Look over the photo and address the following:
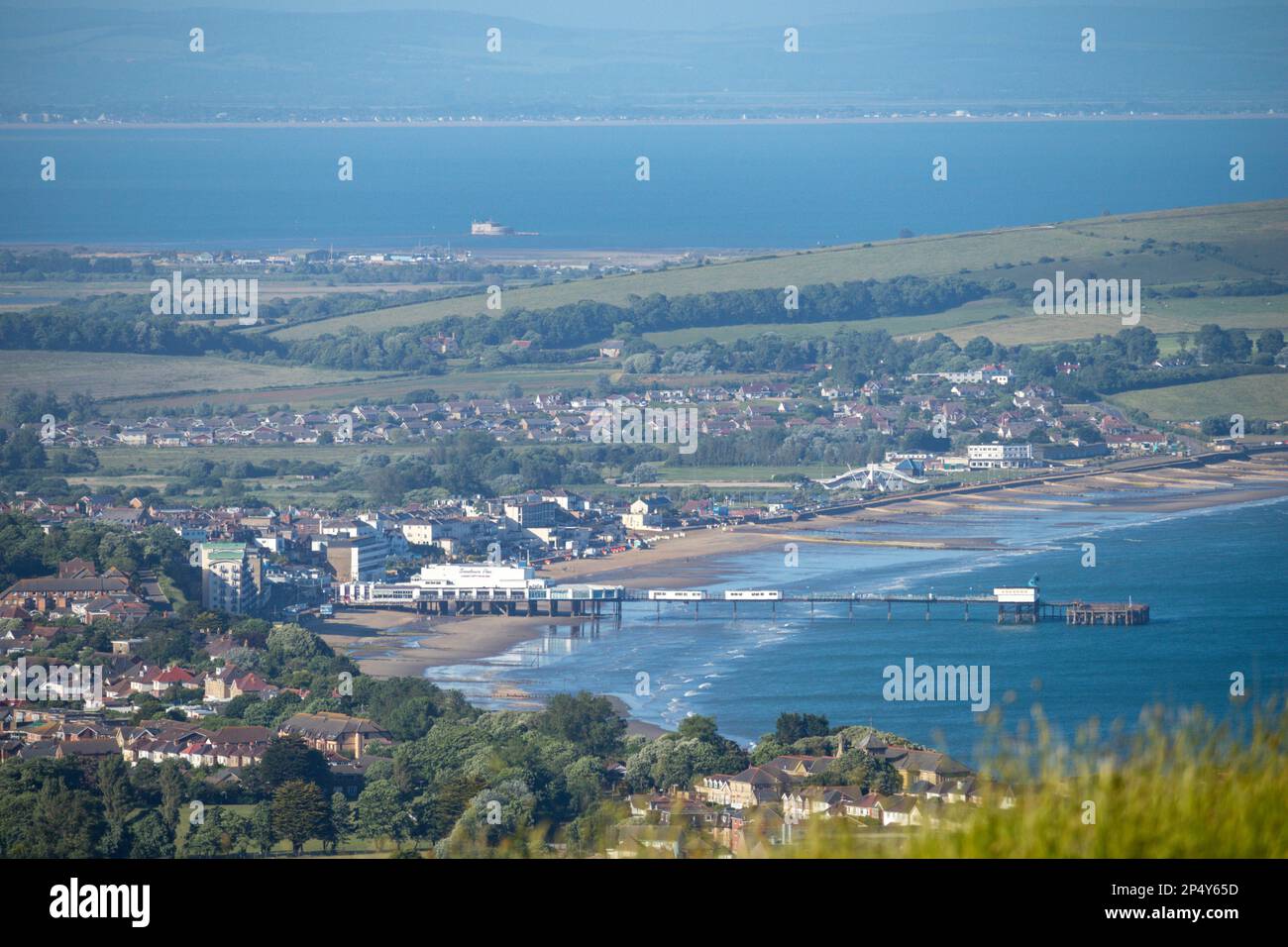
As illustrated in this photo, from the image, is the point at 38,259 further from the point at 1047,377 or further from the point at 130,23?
the point at 130,23

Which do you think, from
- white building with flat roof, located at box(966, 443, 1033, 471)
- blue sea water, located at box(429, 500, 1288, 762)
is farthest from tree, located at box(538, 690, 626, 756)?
white building with flat roof, located at box(966, 443, 1033, 471)

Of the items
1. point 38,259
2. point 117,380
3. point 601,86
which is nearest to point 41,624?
point 117,380

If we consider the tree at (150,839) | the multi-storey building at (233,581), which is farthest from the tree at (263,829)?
the multi-storey building at (233,581)

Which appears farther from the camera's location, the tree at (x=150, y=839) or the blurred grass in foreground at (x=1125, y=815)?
the tree at (x=150, y=839)

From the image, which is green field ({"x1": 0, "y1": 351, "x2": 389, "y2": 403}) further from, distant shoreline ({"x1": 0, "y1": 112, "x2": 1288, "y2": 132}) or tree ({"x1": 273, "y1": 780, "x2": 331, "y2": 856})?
distant shoreline ({"x1": 0, "y1": 112, "x2": 1288, "y2": 132})

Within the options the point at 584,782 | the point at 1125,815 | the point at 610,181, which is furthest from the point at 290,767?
the point at 610,181

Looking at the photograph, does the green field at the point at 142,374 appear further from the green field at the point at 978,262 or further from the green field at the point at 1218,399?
the green field at the point at 1218,399
